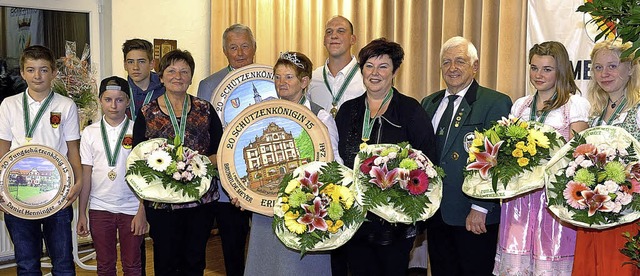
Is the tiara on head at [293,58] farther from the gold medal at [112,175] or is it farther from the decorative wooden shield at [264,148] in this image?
the gold medal at [112,175]

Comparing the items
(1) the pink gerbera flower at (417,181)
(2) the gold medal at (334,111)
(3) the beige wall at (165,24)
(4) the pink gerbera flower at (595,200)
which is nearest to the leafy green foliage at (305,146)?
(1) the pink gerbera flower at (417,181)

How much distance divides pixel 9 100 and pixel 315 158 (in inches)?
72.2

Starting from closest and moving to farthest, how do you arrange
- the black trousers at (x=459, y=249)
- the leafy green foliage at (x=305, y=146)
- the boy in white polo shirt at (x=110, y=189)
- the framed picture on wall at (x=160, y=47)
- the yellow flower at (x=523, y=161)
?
1. the yellow flower at (x=523, y=161)
2. the leafy green foliage at (x=305, y=146)
3. the black trousers at (x=459, y=249)
4. the boy in white polo shirt at (x=110, y=189)
5. the framed picture on wall at (x=160, y=47)

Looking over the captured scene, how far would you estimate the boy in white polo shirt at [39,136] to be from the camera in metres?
3.80

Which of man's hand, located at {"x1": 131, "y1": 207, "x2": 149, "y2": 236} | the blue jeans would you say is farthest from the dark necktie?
the blue jeans

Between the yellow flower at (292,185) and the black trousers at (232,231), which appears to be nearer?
the yellow flower at (292,185)

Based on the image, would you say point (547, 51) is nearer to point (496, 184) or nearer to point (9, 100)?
point (496, 184)

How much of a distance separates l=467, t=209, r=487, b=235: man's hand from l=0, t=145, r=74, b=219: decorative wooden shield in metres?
2.17

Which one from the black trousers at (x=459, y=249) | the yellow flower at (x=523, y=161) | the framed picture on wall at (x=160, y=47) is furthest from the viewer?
the framed picture on wall at (x=160, y=47)

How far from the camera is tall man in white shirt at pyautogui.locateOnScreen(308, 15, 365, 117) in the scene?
4.32 m

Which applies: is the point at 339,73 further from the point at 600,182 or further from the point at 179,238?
the point at 600,182

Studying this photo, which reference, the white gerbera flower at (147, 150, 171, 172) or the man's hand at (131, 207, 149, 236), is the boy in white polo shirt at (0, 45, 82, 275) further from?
the white gerbera flower at (147, 150, 171, 172)

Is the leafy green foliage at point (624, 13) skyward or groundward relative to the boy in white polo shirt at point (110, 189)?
skyward

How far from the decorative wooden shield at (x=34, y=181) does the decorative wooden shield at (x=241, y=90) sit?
3.09 feet
